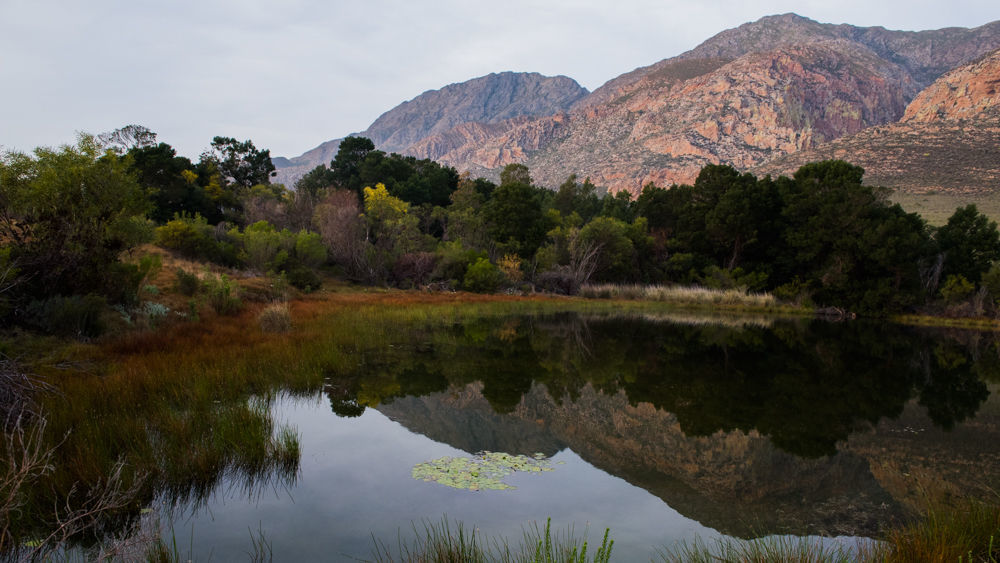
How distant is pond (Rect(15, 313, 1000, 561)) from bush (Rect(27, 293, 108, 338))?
192 inches

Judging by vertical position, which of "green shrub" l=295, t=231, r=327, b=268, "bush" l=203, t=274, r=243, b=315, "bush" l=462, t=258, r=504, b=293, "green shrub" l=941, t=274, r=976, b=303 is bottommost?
"green shrub" l=941, t=274, r=976, b=303

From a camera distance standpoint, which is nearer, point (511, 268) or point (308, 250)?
point (308, 250)

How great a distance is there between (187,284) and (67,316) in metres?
7.17

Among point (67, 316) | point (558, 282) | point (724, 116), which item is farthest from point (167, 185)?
A: point (724, 116)

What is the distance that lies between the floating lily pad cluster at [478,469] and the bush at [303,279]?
21.9 metres

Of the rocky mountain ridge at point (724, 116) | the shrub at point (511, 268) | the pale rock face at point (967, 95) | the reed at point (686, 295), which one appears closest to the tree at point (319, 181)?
the shrub at point (511, 268)

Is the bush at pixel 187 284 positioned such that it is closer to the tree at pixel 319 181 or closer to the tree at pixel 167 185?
the tree at pixel 167 185

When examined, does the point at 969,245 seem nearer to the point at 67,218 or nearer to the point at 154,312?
the point at 154,312

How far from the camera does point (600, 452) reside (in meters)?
7.09

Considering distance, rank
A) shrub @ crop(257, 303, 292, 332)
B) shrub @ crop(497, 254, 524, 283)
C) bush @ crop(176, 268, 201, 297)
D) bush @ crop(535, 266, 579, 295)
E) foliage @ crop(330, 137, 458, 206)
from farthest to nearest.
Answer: foliage @ crop(330, 137, 458, 206)
bush @ crop(535, 266, 579, 295)
shrub @ crop(497, 254, 524, 283)
bush @ crop(176, 268, 201, 297)
shrub @ crop(257, 303, 292, 332)

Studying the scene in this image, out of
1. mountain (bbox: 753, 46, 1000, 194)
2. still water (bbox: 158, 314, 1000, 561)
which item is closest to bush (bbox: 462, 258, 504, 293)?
still water (bbox: 158, 314, 1000, 561)

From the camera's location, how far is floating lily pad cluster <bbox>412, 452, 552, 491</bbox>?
5867 mm

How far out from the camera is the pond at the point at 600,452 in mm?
4863

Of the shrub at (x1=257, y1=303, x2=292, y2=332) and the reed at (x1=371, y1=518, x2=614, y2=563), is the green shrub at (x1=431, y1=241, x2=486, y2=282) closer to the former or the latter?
the shrub at (x1=257, y1=303, x2=292, y2=332)
